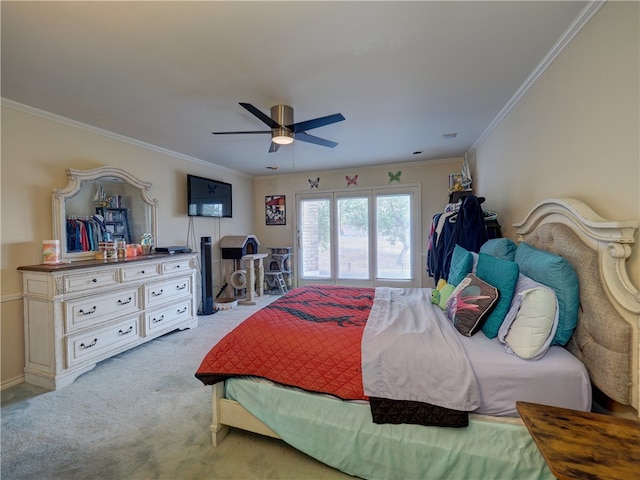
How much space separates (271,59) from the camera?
1794 mm

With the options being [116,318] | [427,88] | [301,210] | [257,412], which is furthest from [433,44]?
[301,210]

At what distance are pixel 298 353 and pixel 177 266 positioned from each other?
2.60 metres

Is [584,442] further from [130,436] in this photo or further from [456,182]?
[456,182]

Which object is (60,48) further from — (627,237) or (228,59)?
(627,237)

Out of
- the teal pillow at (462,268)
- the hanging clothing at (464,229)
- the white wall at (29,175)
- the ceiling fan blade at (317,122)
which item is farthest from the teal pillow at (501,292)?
the white wall at (29,175)

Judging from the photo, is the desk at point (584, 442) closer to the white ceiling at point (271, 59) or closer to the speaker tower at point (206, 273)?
the white ceiling at point (271, 59)

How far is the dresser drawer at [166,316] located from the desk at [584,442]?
3382 millimetres

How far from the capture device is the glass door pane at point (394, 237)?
193 inches

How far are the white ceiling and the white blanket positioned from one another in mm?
1751

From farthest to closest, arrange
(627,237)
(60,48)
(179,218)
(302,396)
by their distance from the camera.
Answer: (179,218), (60,48), (302,396), (627,237)

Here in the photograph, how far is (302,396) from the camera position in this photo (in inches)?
59.1

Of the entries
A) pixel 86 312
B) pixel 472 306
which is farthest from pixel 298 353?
pixel 86 312

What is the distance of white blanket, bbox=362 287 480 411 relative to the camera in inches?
50.4

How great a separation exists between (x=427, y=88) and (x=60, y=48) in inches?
100
